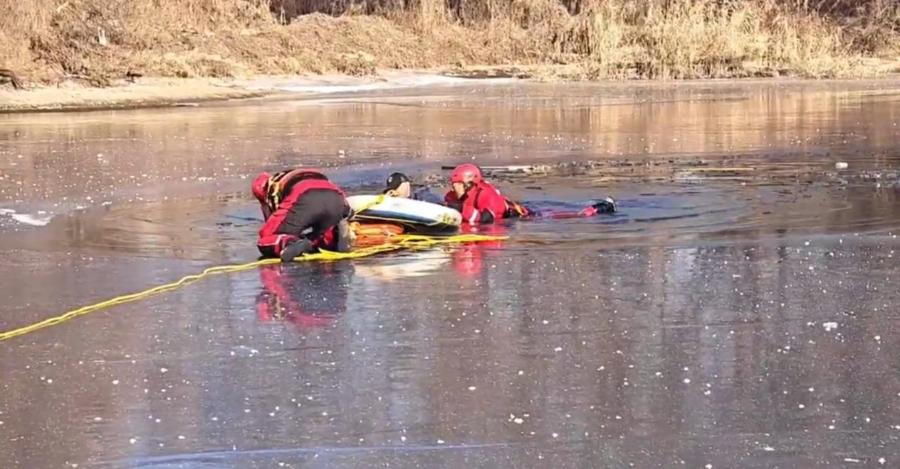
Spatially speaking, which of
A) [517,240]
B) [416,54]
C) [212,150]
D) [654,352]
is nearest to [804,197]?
[517,240]

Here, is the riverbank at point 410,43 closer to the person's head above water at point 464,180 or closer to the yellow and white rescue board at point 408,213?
the person's head above water at point 464,180

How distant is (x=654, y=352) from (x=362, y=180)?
1027cm

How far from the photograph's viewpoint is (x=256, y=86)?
36.3 metres

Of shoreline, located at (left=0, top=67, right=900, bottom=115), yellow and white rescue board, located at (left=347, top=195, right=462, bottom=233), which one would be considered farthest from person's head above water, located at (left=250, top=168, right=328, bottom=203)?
shoreline, located at (left=0, top=67, right=900, bottom=115)

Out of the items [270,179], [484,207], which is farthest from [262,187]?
[484,207]

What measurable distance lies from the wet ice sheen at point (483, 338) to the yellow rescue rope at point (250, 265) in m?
0.15

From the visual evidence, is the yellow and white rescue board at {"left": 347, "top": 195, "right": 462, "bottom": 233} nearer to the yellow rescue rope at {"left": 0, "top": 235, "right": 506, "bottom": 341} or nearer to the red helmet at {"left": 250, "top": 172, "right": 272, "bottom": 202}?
the yellow rescue rope at {"left": 0, "top": 235, "right": 506, "bottom": 341}

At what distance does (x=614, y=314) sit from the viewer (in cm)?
905

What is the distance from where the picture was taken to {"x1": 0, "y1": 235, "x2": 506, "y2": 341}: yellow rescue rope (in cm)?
919

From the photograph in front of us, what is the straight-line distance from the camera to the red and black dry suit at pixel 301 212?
38.2 ft

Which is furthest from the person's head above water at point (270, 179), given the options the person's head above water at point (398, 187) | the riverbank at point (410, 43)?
the riverbank at point (410, 43)

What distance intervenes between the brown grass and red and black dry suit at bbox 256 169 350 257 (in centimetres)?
2213

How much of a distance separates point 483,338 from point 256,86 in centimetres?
2848

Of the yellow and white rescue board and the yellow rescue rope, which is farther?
the yellow and white rescue board
